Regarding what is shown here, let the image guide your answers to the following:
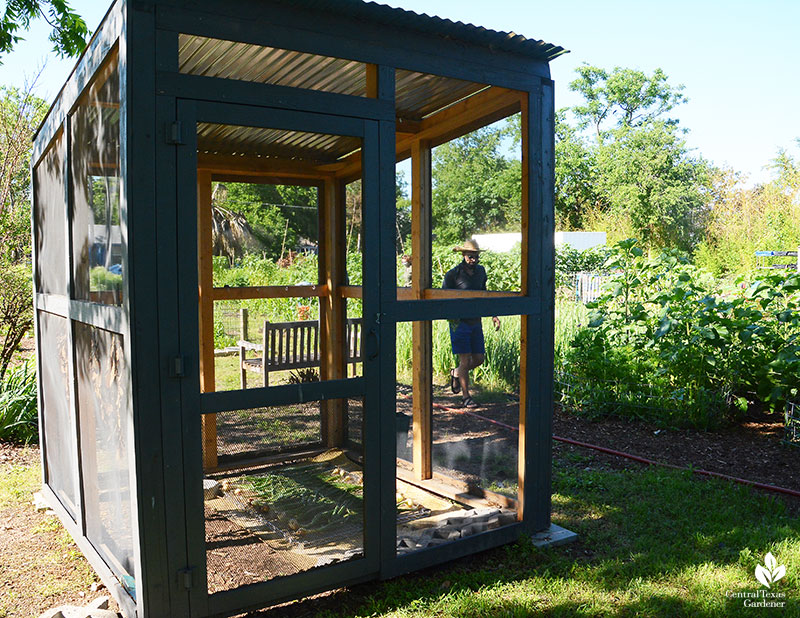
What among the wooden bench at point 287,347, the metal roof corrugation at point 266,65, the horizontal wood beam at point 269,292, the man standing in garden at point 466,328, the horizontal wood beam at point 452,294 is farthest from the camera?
the man standing in garden at point 466,328

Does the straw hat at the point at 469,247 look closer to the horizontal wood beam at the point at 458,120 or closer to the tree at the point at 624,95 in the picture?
the horizontal wood beam at the point at 458,120

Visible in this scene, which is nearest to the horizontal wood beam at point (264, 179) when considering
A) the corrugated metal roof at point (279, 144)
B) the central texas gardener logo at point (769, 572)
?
the corrugated metal roof at point (279, 144)

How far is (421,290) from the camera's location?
421cm

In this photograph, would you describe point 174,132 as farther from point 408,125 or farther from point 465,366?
point 465,366

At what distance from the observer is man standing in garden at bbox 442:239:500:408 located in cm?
392

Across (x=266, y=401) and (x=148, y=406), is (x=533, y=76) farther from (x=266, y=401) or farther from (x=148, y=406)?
(x=148, y=406)

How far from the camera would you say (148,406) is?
280cm

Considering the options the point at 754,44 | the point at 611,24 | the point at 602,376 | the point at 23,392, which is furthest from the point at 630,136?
the point at 23,392

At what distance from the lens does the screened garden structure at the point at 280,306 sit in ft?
9.27

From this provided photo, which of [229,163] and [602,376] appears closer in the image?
[229,163]

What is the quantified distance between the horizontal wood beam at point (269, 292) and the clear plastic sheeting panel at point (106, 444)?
2.28 feet

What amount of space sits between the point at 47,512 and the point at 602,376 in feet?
16.9

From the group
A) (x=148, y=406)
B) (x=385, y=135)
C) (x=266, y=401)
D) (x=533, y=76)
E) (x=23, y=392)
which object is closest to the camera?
(x=148, y=406)

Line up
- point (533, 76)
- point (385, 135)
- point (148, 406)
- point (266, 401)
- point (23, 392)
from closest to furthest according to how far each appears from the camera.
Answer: point (148, 406)
point (266, 401)
point (385, 135)
point (533, 76)
point (23, 392)
